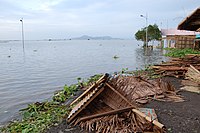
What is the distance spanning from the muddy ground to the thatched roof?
11.7ft

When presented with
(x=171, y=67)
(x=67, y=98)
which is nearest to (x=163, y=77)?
(x=171, y=67)

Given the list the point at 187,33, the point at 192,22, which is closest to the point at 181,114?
the point at 192,22

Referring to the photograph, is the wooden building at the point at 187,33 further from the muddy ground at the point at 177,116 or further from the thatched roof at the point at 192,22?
the muddy ground at the point at 177,116

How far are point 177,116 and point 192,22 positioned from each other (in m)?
5.72

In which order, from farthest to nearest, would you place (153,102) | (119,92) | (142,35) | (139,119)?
(142,35) → (153,102) → (119,92) → (139,119)

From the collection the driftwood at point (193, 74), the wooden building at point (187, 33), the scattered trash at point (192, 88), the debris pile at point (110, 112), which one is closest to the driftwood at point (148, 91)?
the scattered trash at point (192, 88)

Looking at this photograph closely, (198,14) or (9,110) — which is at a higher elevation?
(198,14)

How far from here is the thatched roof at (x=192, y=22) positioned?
29.2 feet

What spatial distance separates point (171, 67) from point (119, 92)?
8169mm

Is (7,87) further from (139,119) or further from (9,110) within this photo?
(139,119)

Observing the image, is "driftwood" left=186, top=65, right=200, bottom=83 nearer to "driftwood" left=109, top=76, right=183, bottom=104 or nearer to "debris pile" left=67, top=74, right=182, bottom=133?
"driftwood" left=109, top=76, right=183, bottom=104

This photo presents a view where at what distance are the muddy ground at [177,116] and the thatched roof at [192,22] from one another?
3.56 meters

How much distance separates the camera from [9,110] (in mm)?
9617

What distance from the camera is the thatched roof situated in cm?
890
